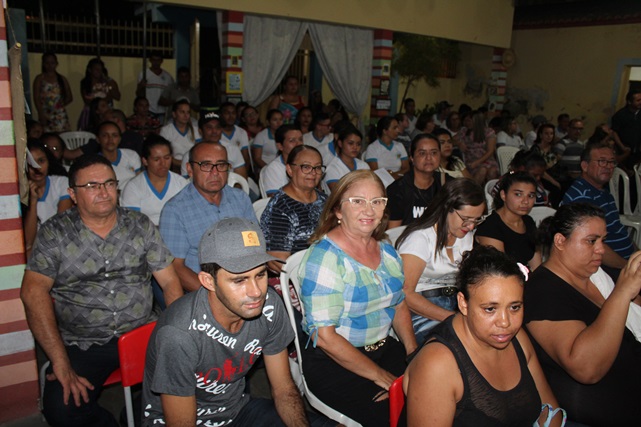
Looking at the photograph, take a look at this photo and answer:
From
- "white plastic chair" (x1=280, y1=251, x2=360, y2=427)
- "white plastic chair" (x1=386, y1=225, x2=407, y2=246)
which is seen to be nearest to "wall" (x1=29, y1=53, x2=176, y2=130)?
"white plastic chair" (x1=386, y1=225, x2=407, y2=246)

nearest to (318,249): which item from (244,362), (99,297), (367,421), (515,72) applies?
(244,362)

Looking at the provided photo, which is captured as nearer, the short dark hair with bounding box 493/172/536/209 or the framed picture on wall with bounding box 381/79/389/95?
the short dark hair with bounding box 493/172/536/209

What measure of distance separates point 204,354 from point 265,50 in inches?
276

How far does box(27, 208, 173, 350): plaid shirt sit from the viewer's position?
2.41 m

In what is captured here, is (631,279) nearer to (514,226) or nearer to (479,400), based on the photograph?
(479,400)

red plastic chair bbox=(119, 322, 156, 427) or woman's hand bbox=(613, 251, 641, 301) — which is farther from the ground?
woman's hand bbox=(613, 251, 641, 301)

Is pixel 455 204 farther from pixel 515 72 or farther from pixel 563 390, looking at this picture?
pixel 515 72

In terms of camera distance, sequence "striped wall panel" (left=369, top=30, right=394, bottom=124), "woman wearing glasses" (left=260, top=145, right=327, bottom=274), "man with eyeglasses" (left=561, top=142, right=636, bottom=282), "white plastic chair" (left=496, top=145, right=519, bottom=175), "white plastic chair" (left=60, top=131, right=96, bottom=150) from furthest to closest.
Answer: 1. "striped wall panel" (left=369, top=30, right=394, bottom=124)
2. "white plastic chair" (left=496, top=145, right=519, bottom=175)
3. "white plastic chair" (left=60, top=131, right=96, bottom=150)
4. "man with eyeglasses" (left=561, top=142, right=636, bottom=282)
5. "woman wearing glasses" (left=260, top=145, right=327, bottom=274)

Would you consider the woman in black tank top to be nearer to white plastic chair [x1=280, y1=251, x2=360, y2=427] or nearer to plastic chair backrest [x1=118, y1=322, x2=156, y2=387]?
white plastic chair [x1=280, y1=251, x2=360, y2=427]

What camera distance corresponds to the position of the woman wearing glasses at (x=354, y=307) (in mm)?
2234

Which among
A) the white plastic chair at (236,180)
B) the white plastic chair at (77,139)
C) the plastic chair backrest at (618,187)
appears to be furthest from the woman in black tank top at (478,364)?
the white plastic chair at (77,139)

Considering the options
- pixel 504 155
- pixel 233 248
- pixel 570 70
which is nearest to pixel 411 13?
pixel 504 155

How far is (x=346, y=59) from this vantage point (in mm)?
9141

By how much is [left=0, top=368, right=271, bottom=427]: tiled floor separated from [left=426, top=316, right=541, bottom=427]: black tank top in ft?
5.58
